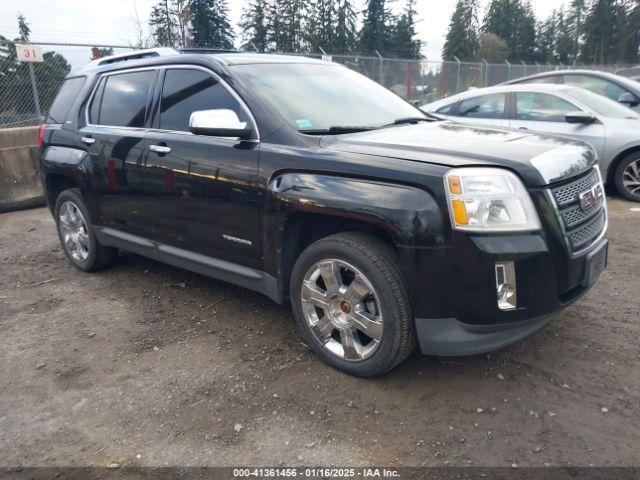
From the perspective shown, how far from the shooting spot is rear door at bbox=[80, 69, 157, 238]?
162 inches

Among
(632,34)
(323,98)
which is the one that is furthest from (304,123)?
(632,34)

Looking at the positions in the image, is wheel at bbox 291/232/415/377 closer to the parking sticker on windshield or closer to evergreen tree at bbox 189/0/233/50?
the parking sticker on windshield

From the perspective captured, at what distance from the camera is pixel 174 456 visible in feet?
8.21

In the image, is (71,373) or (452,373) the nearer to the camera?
(452,373)

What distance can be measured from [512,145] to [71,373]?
2.94m

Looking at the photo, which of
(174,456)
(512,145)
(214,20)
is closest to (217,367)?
(174,456)

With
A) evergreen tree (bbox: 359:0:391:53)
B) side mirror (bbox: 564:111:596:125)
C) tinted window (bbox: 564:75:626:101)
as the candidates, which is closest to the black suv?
side mirror (bbox: 564:111:596:125)

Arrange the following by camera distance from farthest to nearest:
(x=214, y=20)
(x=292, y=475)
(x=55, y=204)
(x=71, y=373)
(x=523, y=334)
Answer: (x=214, y=20), (x=55, y=204), (x=71, y=373), (x=523, y=334), (x=292, y=475)

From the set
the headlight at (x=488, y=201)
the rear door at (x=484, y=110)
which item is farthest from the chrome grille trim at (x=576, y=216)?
the rear door at (x=484, y=110)

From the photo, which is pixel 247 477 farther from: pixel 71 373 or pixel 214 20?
pixel 214 20

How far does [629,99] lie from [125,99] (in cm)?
711

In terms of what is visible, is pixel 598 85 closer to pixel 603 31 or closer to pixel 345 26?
pixel 345 26

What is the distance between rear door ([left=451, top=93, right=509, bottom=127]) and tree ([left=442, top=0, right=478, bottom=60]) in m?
65.2

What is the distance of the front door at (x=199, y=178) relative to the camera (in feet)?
11.0
